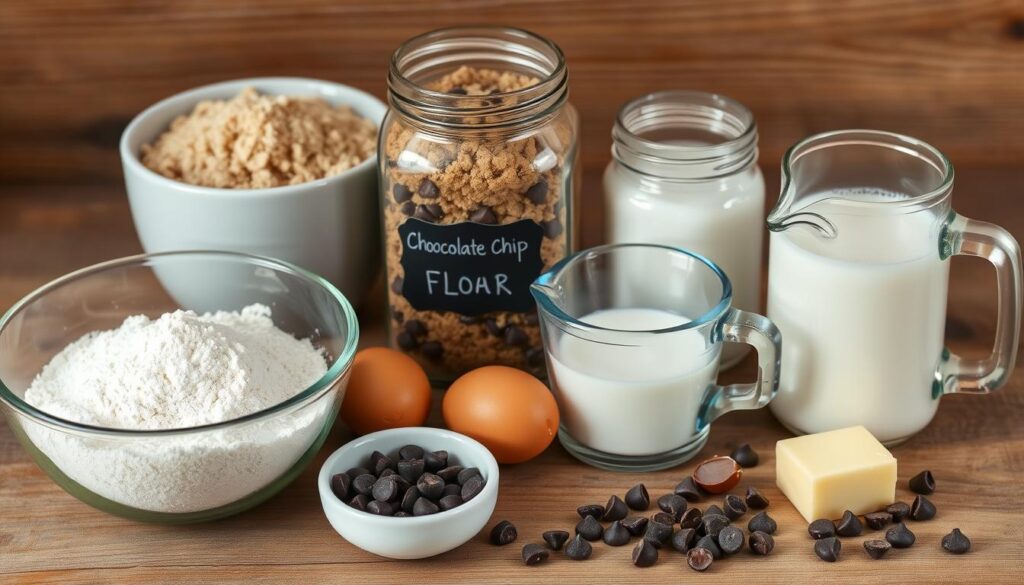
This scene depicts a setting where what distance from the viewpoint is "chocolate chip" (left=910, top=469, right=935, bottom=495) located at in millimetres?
1313

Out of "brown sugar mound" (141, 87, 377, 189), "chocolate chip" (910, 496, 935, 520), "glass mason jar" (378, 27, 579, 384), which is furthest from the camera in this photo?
"brown sugar mound" (141, 87, 377, 189)

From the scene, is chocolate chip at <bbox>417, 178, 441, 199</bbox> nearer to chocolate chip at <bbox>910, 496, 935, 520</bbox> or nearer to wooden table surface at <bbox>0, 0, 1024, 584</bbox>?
wooden table surface at <bbox>0, 0, 1024, 584</bbox>

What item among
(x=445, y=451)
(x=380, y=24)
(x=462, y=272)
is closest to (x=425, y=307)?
(x=462, y=272)

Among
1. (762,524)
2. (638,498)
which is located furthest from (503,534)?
(762,524)

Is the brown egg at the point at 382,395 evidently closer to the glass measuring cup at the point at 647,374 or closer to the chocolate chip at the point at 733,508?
the glass measuring cup at the point at 647,374

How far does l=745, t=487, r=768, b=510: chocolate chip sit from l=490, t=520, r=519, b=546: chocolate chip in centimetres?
24

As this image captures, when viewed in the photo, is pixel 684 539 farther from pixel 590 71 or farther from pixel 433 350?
Result: pixel 590 71

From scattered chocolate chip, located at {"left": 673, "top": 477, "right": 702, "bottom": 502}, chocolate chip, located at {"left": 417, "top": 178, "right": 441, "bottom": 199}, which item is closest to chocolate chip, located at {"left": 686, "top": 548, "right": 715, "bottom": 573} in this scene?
scattered chocolate chip, located at {"left": 673, "top": 477, "right": 702, "bottom": 502}

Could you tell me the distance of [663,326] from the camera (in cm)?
143

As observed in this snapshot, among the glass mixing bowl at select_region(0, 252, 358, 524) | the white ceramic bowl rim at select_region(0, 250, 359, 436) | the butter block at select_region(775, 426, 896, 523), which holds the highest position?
the white ceramic bowl rim at select_region(0, 250, 359, 436)

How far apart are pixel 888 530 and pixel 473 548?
0.41 m

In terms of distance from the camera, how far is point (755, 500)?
1297 millimetres

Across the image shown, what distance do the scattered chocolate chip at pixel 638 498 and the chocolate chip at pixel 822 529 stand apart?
16 cm

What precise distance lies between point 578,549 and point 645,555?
0.06 m
